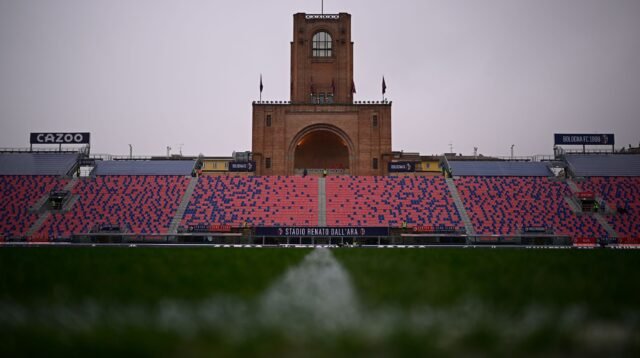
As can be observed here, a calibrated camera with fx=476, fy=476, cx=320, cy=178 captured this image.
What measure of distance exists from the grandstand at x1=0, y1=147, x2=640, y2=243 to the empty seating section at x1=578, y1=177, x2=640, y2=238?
11 cm

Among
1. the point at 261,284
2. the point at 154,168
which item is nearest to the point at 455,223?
the point at 154,168

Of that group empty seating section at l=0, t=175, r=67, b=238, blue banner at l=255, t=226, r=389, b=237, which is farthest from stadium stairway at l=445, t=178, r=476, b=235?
empty seating section at l=0, t=175, r=67, b=238

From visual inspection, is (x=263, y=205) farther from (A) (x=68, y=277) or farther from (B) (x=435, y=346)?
(B) (x=435, y=346)

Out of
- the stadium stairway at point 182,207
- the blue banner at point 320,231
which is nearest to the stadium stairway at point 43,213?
the stadium stairway at point 182,207

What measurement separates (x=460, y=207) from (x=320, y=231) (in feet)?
55.1

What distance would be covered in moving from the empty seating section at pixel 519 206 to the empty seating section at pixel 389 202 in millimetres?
2638

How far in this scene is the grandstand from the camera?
47.2m

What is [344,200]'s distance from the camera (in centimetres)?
5253

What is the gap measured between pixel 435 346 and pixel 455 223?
4589cm

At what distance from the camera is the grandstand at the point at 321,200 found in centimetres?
4716

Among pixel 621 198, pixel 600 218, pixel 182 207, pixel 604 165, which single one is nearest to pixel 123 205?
pixel 182 207

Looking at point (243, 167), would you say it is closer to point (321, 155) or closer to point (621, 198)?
point (321, 155)

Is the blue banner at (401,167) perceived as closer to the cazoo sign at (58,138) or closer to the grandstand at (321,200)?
the grandstand at (321,200)

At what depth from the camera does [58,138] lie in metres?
62.9
